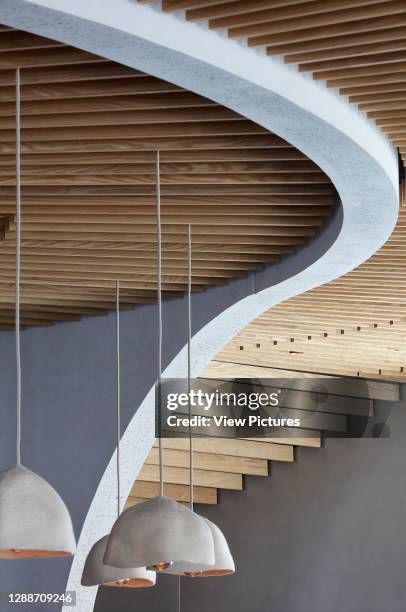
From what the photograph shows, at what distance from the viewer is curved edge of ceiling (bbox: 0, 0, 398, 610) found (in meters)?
3.33

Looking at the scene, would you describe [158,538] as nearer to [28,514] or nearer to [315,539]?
[28,514]

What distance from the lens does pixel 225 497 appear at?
14.5 meters

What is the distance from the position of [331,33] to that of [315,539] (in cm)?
1114

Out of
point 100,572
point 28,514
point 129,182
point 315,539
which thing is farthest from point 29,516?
point 315,539

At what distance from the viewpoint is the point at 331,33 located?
3.73m

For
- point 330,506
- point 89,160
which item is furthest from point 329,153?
point 330,506

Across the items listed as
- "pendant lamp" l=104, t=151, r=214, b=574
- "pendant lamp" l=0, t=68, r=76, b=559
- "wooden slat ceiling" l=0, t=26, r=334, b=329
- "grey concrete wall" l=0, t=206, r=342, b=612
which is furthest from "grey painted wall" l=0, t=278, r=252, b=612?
"pendant lamp" l=0, t=68, r=76, b=559

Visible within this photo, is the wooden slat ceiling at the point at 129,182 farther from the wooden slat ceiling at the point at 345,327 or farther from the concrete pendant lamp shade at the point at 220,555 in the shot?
the concrete pendant lamp shade at the point at 220,555

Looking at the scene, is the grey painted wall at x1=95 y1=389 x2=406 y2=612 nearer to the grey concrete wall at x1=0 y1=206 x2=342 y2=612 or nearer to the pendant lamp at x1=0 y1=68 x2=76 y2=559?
the grey concrete wall at x1=0 y1=206 x2=342 y2=612

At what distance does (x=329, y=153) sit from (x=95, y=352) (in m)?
4.13

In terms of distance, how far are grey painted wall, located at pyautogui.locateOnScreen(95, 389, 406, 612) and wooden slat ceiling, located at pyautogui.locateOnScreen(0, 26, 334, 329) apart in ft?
23.5

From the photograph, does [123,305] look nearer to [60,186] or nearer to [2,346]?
[2,346]

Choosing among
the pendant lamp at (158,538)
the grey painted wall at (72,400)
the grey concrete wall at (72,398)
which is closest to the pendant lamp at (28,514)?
the pendant lamp at (158,538)

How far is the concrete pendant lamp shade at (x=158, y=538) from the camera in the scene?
166 inches
